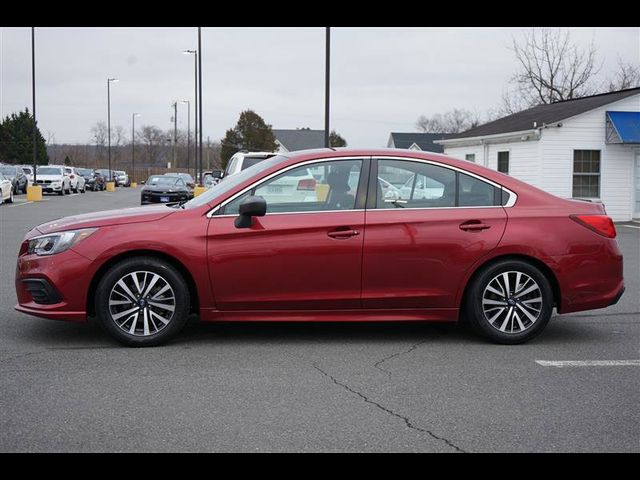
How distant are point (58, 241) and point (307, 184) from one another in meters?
2.11

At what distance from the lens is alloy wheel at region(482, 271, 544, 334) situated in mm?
6602

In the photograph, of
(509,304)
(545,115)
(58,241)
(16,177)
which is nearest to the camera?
(58,241)

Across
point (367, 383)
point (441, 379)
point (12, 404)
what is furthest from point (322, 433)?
point (12, 404)

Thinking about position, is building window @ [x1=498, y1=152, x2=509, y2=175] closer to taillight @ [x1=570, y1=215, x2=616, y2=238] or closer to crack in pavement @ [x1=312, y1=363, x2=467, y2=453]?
taillight @ [x1=570, y1=215, x2=616, y2=238]

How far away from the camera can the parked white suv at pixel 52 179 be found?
4531 cm

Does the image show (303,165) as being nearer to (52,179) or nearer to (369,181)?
(369,181)

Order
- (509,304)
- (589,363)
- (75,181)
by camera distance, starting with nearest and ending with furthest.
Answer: (589,363)
(509,304)
(75,181)

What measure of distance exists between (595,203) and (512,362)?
1.86m

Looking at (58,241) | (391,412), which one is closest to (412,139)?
(58,241)

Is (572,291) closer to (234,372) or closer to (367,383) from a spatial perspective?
(367,383)

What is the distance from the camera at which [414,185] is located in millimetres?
6695

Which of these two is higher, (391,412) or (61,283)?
(61,283)

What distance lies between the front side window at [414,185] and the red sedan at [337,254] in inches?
0.4

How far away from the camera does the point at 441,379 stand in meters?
5.61
